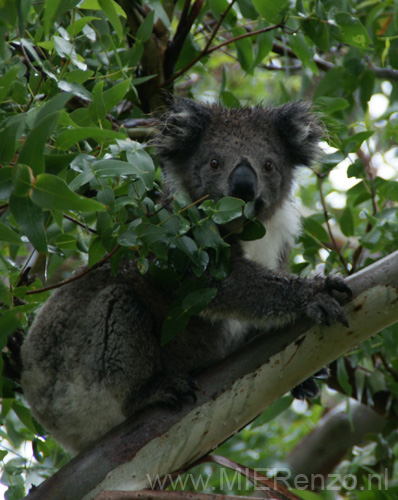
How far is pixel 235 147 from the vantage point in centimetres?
→ 305

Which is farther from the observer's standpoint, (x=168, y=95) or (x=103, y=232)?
(x=168, y=95)

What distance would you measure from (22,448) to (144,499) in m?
1.55

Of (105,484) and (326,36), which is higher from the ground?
(326,36)

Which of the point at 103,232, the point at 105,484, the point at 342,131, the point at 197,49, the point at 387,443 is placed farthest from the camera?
the point at 387,443

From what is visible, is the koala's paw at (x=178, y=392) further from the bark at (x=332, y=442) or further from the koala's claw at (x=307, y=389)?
the bark at (x=332, y=442)

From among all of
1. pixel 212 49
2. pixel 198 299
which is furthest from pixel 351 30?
pixel 198 299

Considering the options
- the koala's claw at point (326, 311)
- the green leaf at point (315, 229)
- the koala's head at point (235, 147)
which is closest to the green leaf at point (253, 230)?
Result: the koala's claw at point (326, 311)

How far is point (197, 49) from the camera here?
3.38 meters

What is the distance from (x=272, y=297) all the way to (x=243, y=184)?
1.72 feet

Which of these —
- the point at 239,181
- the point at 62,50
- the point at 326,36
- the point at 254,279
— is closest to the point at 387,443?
the point at 254,279

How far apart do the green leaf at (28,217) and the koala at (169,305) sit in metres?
1.03

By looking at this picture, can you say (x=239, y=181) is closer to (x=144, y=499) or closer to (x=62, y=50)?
(x=62, y=50)

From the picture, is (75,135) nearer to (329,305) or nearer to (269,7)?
(329,305)

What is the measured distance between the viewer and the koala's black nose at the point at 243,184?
2.76m
